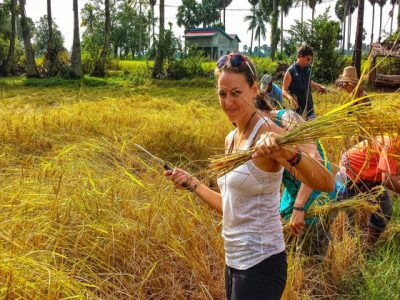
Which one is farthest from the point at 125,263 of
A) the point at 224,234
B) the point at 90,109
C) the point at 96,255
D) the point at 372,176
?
the point at 90,109

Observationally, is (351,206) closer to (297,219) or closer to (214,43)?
(297,219)

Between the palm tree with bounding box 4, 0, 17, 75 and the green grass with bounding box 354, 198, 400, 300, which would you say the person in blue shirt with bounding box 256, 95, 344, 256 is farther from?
the palm tree with bounding box 4, 0, 17, 75

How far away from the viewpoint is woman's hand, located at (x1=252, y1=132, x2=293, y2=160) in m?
1.22

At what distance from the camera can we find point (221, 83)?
1478 mm

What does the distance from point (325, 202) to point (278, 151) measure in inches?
56.0

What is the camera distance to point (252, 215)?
1451 mm

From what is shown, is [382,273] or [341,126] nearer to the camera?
[341,126]

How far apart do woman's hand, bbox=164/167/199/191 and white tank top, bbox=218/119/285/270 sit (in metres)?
0.27

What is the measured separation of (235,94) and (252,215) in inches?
16.1

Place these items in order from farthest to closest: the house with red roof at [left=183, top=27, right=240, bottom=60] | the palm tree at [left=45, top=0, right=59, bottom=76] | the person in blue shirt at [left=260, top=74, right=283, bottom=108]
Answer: the house with red roof at [left=183, top=27, right=240, bottom=60]
the palm tree at [left=45, top=0, right=59, bottom=76]
the person in blue shirt at [left=260, top=74, right=283, bottom=108]

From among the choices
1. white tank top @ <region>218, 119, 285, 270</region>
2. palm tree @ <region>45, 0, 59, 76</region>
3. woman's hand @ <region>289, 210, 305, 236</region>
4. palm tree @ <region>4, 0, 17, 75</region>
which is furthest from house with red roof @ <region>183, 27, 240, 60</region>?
white tank top @ <region>218, 119, 285, 270</region>

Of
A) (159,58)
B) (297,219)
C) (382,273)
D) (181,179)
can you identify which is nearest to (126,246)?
(181,179)

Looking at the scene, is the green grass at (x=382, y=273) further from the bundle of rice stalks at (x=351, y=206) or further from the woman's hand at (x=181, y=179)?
the woman's hand at (x=181, y=179)

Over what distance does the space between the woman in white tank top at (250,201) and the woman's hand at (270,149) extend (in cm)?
10
